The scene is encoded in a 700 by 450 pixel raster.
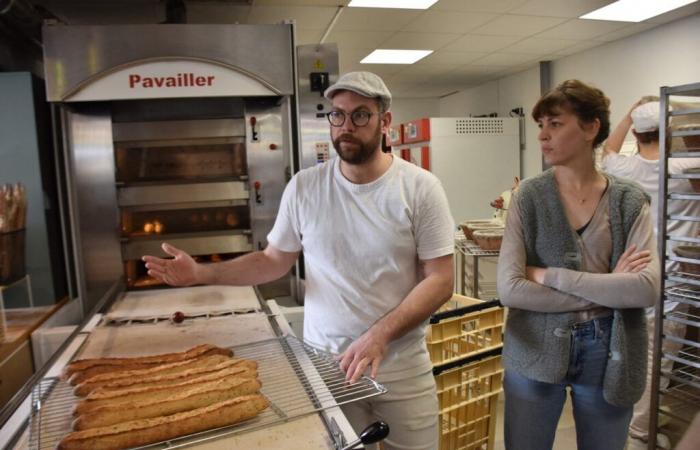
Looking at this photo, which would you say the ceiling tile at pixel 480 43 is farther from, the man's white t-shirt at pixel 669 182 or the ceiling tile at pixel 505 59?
the man's white t-shirt at pixel 669 182

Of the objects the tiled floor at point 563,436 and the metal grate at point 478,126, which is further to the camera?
the metal grate at point 478,126

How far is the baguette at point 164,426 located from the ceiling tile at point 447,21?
4.02 metres

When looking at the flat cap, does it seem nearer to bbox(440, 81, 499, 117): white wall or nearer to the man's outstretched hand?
the man's outstretched hand

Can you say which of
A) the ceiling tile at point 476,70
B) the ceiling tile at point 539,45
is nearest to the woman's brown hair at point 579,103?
the ceiling tile at point 539,45

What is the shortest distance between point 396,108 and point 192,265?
27.6 feet

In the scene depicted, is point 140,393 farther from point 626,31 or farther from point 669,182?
point 626,31

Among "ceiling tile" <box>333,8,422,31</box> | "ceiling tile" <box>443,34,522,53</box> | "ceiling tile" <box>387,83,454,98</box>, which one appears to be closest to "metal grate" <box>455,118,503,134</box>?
"ceiling tile" <box>443,34,522,53</box>

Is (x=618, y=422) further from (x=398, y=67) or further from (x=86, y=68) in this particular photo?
(x=398, y=67)

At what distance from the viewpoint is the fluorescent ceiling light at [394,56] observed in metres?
5.86

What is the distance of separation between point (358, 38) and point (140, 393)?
467 cm

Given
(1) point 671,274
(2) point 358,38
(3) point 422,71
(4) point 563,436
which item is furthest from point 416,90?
(4) point 563,436

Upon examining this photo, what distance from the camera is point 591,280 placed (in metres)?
1.51

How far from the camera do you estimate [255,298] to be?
2.46 m

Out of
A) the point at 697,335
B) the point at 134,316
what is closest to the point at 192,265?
the point at 134,316
